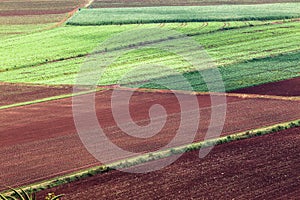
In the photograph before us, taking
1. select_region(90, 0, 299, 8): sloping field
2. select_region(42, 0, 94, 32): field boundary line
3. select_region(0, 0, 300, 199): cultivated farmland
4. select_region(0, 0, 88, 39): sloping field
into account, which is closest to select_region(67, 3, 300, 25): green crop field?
select_region(0, 0, 300, 199): cultivated farmland

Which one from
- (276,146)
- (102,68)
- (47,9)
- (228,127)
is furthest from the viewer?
(47,9)

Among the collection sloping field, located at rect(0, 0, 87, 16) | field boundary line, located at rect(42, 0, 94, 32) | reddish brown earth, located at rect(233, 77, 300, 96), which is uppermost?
sloping field, located at rect(0, 0, 87, 16)

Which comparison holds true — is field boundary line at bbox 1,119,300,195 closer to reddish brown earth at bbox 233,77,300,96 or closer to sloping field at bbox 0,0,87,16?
reddish brown earth at bbox 233,77,300,96

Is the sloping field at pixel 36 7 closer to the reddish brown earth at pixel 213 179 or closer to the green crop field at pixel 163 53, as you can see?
the green crop field at pixel 163 53

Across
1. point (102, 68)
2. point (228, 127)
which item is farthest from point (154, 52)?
point (228, 127)

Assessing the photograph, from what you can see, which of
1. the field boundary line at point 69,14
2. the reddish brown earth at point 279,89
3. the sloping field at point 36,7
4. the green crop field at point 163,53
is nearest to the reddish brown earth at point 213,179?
the reddish brown earth at point 279,89

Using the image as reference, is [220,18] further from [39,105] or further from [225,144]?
[225,144]

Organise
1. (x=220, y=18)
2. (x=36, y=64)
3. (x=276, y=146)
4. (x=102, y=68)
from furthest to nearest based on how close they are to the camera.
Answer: (x=220, y=18)
(x=36, y=64)
(x=102, y=68)
(x=276, y=146)
